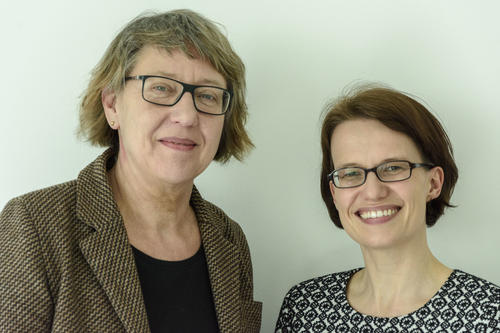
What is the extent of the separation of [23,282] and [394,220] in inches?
46.9

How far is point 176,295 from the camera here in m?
1.91

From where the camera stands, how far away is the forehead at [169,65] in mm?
1856

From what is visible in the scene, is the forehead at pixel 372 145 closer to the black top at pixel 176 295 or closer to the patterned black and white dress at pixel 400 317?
the patterned black and white dress at pixel 400 317

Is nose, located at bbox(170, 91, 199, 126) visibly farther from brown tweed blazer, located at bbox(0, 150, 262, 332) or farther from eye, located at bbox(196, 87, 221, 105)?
brown tweed blazer, located at bbox(0, 150, 262, 332)

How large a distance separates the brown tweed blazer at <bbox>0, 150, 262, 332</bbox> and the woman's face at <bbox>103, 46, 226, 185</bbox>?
163 millimetres

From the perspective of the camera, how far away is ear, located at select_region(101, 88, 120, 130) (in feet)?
6.43

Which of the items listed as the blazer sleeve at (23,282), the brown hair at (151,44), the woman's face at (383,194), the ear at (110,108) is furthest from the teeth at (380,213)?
the blazer sleeve at (23,282)

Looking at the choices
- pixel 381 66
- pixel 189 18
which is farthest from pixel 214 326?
pixel 381 66

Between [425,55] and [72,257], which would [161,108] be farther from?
[425,55]

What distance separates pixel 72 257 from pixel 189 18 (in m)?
0.89

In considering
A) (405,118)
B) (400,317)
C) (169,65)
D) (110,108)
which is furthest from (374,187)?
(110,108)

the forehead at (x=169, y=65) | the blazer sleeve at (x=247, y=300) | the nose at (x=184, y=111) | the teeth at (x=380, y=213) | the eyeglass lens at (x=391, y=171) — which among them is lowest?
the blazer sleeve at (x=247, y=300)

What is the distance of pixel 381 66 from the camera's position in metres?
2.51

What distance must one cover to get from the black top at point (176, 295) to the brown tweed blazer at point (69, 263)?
9 cm
